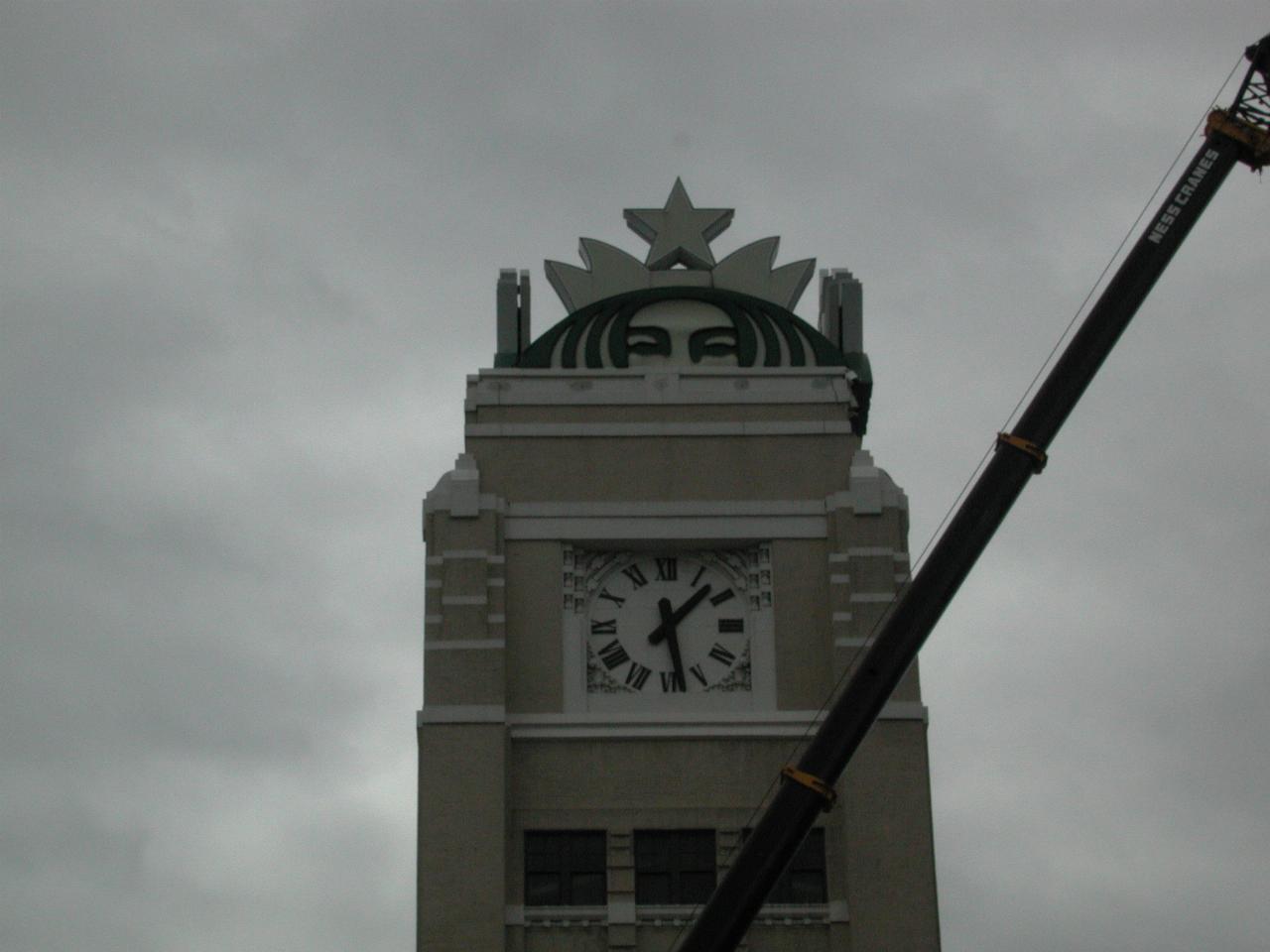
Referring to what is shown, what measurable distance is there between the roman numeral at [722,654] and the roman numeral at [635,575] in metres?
1.64

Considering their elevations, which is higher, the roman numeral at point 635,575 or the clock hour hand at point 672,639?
the roman numeral at point 635,575

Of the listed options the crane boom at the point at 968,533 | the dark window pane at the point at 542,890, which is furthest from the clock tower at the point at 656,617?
the crane boom at the point at 968,533

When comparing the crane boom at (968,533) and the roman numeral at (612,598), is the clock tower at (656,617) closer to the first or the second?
the roman numeral at (612,598)

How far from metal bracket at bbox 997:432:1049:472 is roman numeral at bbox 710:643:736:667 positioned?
27.5 ft

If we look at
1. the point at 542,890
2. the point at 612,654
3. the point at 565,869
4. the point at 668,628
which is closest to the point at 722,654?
the point at 668,628

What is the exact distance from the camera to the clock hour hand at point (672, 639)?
4834cm

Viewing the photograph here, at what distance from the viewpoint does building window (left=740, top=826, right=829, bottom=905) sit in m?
46.4

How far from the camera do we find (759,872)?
3934 centimetres

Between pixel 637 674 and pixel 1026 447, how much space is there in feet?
30.8

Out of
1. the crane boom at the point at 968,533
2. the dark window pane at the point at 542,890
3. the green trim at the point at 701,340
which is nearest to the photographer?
the crane boom at the point at 968,533

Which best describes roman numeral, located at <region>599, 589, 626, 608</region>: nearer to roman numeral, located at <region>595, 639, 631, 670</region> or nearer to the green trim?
roman numeral, located at <region>595, 639, 631, 670</region>

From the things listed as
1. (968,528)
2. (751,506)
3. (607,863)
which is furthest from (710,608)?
(968,528)

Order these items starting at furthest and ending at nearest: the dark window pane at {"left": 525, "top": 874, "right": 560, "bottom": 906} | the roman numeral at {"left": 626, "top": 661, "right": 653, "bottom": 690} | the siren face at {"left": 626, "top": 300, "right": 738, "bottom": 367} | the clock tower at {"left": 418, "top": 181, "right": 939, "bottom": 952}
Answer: the siren face at {"left": 626, "top": 300, "right": 738, "bottom": 367}
the roman numeral at {"left": 626, "top": 661, "right": 653, "bottom": 690}
the dark window pane at {"left": 525, "top": 874, "right": 560, "bottom": 906}
the clock tower at {"left": 418, "top": 181, "right": 939, "bottom": 952}

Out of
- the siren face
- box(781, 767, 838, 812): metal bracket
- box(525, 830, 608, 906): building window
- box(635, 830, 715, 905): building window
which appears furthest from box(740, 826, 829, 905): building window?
the siren face
